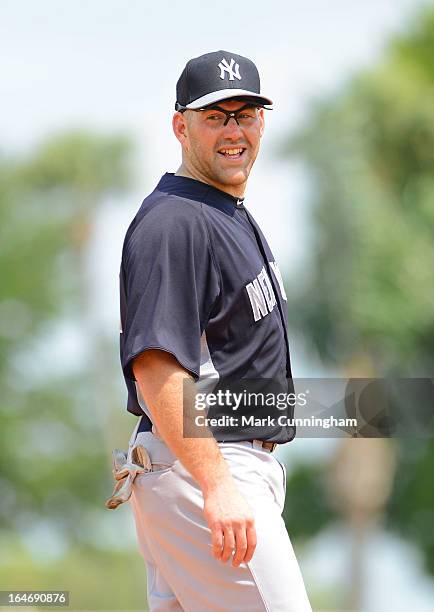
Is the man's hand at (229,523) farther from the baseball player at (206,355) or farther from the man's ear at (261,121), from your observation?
the man's ear at (261,121)

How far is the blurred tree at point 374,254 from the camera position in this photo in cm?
2919

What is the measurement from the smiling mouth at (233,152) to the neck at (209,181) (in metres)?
0.09

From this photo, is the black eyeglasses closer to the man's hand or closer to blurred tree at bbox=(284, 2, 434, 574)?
the man's hand

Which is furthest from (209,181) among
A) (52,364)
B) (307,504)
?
(52,364)

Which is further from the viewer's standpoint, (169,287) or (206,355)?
(206,355)

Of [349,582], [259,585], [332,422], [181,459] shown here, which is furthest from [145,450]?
[349,582]

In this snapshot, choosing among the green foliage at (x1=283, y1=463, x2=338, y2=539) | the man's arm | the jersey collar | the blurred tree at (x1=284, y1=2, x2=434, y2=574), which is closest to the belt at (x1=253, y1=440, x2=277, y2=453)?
the man's arm

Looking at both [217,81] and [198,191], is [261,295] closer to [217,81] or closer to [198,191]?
[198,191]

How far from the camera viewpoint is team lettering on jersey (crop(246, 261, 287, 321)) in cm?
369

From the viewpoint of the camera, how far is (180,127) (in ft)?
12.9

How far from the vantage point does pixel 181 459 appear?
343cm

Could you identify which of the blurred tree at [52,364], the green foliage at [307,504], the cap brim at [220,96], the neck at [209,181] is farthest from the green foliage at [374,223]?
the cap brim at [220,96]

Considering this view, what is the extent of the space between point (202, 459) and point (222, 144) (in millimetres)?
1006

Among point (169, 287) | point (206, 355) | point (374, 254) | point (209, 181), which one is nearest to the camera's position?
point (169, 287)
